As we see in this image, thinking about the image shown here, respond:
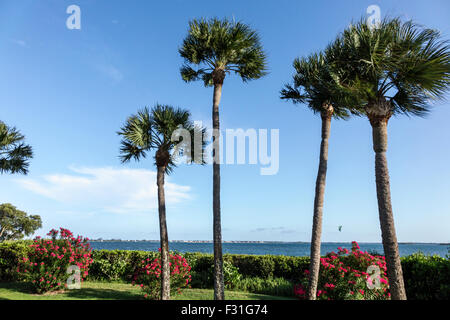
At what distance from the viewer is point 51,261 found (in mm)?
10469

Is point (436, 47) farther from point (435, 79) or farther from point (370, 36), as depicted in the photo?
point (370, 36)

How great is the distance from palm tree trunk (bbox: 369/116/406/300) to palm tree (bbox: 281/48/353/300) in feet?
4.69

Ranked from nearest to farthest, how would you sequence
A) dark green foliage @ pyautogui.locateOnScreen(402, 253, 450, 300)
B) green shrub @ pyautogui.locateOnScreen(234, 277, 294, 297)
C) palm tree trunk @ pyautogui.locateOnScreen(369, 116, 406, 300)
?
1. palm tree trunk @ pyautogui.locateOnScreen(369, 116, 406, 300)
2. dark green foliage @ pyautogui.locateOnScreen(402, 253, 450, 300)
3. green shrub @ pyautogui.locateOnScreen(234, 277, 294, 297)

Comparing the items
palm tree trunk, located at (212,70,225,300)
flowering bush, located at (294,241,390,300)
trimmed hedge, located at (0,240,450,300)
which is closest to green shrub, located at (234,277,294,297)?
trimmed hedge, located at (0,240,450,300)

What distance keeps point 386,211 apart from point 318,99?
4.56 meters

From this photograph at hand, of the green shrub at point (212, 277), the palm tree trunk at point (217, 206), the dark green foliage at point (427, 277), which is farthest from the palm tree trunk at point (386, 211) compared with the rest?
the green shrub at point (212, 277)

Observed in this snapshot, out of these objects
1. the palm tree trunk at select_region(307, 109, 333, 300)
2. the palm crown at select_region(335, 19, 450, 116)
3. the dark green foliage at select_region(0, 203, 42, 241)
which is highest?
the palm crown at select_region(335, 19, 450, 116)

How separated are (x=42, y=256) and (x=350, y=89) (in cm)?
1171

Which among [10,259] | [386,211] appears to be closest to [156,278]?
[386,211]

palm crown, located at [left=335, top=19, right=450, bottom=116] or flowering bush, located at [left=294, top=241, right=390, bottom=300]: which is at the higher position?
palm crown, located at [left=335, top=19, right=450, bottom=116]

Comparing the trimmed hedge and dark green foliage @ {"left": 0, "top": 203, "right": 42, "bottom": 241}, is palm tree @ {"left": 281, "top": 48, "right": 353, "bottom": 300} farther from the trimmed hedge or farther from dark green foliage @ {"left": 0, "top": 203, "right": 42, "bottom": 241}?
dark green foliage @ {"left": 0, "top": 203, "right": 42, "bottom": 241}

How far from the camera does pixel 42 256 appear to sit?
1043cm

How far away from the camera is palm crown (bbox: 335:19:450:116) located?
6719 millimetres

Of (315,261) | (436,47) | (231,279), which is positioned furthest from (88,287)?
(436,47)
